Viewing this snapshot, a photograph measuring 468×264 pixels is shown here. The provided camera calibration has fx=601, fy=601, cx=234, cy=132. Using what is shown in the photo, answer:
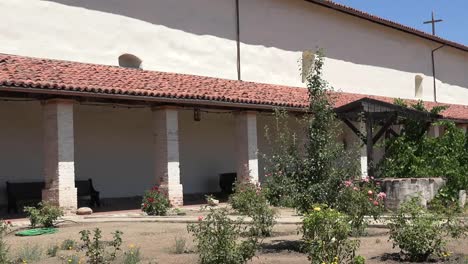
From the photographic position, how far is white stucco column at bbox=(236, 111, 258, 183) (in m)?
19.0

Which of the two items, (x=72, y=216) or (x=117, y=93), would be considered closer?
(x=72, y=216)

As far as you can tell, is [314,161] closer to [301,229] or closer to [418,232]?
[301,229]

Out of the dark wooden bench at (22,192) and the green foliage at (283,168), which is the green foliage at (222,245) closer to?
the green foliage at (283,168)

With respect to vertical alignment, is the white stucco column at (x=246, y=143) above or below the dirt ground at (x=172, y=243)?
above

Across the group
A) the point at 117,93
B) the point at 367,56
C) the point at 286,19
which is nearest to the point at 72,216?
the point at 117,93

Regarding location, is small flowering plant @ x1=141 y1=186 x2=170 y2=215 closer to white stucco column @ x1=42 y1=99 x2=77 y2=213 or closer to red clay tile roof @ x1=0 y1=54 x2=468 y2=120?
white stucco column @ x1=42 y1=99 x2=77 y2=213

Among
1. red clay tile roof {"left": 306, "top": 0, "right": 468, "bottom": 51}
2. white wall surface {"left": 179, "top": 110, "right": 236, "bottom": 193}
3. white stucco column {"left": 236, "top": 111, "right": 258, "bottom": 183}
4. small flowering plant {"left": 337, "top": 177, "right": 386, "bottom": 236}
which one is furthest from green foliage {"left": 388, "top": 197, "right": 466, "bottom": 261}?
red clay tile roof {"left": 306, "top": 0, "right": 468, "bottom": 51}

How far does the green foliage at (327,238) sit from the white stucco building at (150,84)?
28.7ft

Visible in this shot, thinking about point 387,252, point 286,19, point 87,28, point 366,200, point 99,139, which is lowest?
point 387,252

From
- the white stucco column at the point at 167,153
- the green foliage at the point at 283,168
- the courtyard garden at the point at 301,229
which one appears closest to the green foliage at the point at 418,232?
the courtyard garden at the point at 301,229

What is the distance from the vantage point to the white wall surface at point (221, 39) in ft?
56.0

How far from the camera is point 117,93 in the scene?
15023mm

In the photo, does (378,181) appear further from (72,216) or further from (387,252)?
(72,216)

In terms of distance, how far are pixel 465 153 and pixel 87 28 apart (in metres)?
11.4
